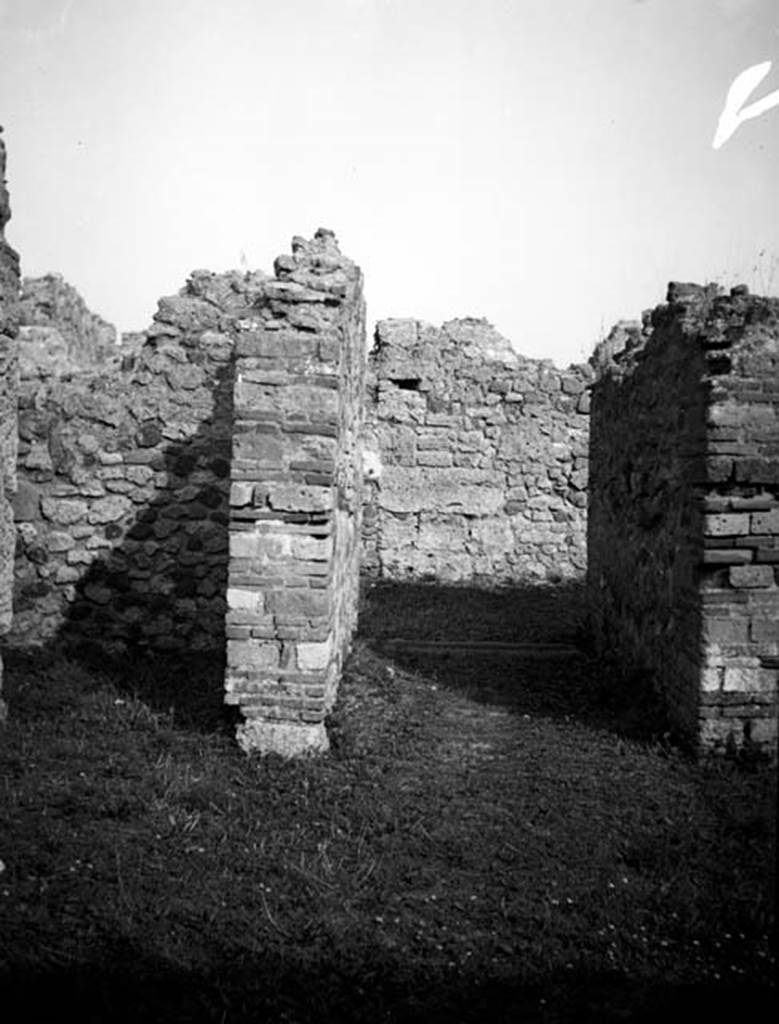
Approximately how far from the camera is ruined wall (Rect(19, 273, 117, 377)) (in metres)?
7.89

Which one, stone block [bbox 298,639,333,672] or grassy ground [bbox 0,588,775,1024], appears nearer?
grassy ground [bbox 0,588,775,1024]

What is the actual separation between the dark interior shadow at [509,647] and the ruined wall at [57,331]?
4378 millimetres

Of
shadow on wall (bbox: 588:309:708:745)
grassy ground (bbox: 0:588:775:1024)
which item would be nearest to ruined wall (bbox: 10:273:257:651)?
grassy ground (bbox: 0:588:775:1024)

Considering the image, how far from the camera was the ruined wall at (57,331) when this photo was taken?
7.89 m

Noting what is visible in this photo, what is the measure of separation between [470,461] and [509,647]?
4703 millimetres

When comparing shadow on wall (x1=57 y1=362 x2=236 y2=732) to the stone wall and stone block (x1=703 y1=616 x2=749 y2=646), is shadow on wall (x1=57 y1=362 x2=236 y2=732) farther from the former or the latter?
stone block (x1=703 y1=616 x2=749 y2=646)

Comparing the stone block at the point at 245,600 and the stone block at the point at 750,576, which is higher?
the stone block at the point at 750,576

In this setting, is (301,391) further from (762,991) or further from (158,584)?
(762,991)

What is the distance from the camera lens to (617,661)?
6.70 meters

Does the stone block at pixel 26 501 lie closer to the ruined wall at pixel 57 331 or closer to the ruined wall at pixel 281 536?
the ruined wall at pixel 57 331

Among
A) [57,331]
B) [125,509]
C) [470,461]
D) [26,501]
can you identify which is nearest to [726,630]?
[125,509]

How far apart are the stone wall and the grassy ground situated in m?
0.96

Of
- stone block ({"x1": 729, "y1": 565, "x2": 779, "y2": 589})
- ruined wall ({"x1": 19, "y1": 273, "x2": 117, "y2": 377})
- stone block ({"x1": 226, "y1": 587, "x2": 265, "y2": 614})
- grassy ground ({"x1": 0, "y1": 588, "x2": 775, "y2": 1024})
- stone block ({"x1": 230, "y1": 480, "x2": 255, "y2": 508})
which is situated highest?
ruined wall ({"x1": 19, "y1": 273, "x2": 117, "y2": 377})

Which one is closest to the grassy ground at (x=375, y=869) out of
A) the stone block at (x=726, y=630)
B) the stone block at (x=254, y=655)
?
the stone block at (x=254, y=655)
